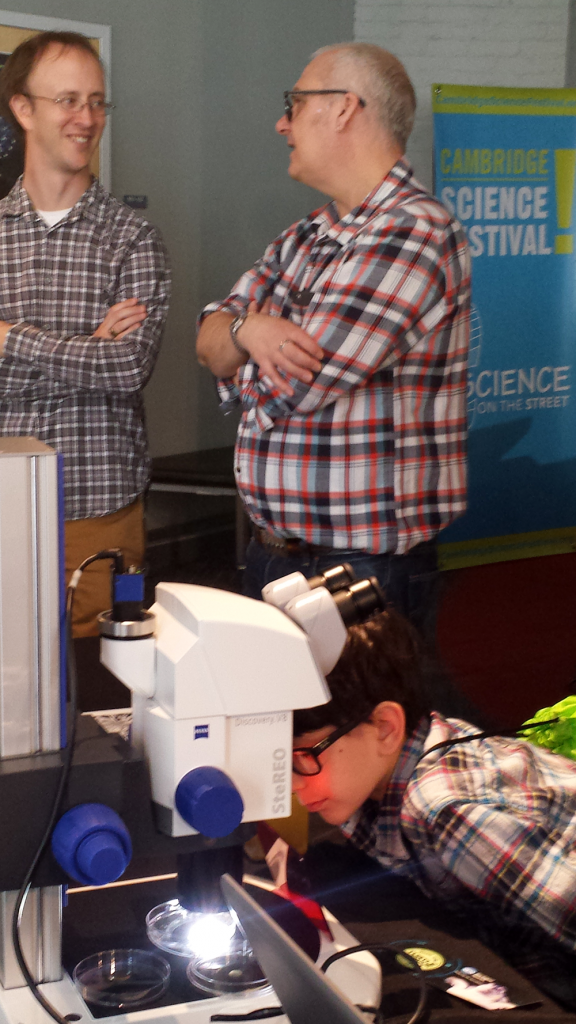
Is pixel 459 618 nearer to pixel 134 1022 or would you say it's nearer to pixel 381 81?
pixel 381 81

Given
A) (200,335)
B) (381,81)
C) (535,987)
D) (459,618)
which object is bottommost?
(459,618)

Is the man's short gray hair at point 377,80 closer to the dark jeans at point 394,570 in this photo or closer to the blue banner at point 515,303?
the dark jeans at point 394,570

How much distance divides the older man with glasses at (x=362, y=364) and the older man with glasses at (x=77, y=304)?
1.70 feet

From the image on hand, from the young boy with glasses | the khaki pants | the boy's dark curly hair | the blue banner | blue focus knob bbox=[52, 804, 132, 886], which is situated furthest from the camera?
the blue banner

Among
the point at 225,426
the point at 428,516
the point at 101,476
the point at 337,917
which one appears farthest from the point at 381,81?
the point at 225,426

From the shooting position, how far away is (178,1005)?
88 cm

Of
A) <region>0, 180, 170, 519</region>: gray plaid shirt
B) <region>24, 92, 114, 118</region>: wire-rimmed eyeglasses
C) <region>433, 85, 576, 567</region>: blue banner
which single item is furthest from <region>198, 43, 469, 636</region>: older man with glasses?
<region>433, 85, 576, 567</region>: blue banner

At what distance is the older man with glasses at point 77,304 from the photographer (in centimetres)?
235

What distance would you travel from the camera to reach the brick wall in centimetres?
500

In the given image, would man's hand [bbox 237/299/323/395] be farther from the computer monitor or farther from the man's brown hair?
the computer monitor

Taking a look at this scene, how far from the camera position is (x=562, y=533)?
16.8ft

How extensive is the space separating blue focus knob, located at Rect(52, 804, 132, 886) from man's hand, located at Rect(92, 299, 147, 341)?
174cm

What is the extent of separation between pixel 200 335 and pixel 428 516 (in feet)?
1.94

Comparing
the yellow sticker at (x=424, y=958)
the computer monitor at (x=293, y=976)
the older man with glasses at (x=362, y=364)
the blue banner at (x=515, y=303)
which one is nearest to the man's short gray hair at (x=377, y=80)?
the older man with glasses at (x=362, y=364)
